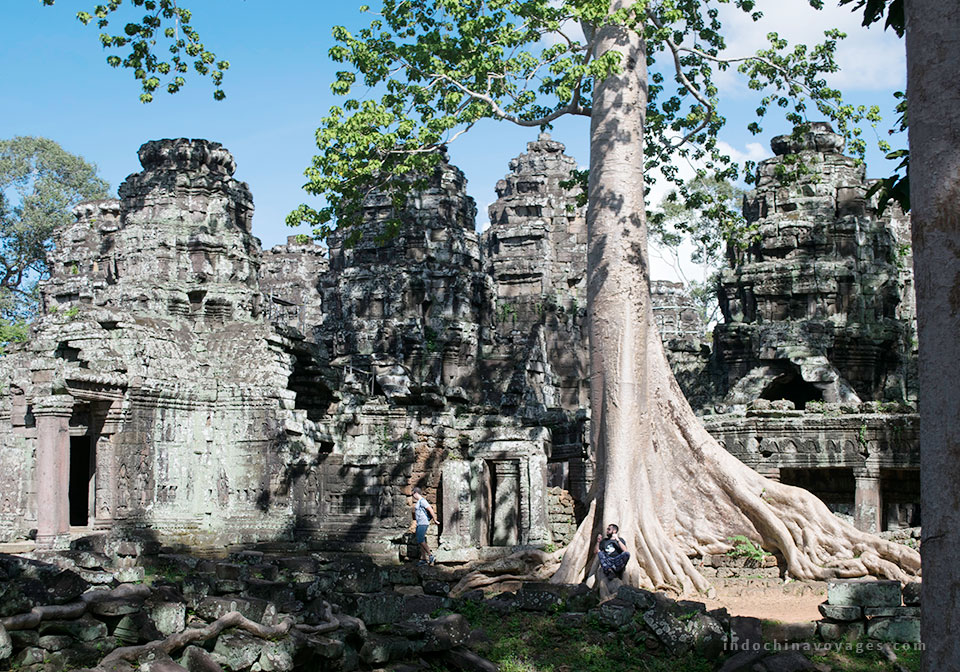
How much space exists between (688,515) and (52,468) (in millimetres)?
9052

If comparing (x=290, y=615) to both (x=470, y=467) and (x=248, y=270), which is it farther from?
(x=248, y=270)

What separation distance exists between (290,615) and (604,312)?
6219mm

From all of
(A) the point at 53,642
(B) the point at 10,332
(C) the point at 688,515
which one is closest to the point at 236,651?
(A) the point at 53,642

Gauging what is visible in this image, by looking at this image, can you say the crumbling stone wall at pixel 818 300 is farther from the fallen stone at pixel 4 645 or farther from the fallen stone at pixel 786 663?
the fallen stone at pixel 4 645

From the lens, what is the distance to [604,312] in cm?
1277

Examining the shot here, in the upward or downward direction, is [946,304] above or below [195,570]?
above

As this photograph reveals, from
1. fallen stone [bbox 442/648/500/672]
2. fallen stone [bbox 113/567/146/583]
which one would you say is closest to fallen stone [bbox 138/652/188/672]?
fallen stone [bbox 113/567/146/583]

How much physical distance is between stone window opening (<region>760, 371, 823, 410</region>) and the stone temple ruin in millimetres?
60

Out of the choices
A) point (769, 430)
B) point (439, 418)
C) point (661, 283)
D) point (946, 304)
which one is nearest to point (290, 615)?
point (946, 304)

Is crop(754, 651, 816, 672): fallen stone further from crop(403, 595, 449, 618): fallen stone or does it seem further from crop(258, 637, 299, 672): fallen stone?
crop(258, 637, 299, 672): fallen stone

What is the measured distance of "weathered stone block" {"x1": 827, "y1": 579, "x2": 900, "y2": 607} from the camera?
8391 millimetres

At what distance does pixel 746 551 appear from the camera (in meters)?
12.1

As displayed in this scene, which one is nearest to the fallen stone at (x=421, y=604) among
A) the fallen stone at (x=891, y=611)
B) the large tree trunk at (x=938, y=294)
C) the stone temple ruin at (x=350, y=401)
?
the fallen stone at (x=891, y=611)

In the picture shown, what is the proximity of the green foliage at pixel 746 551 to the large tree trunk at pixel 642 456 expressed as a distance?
0.11 m
